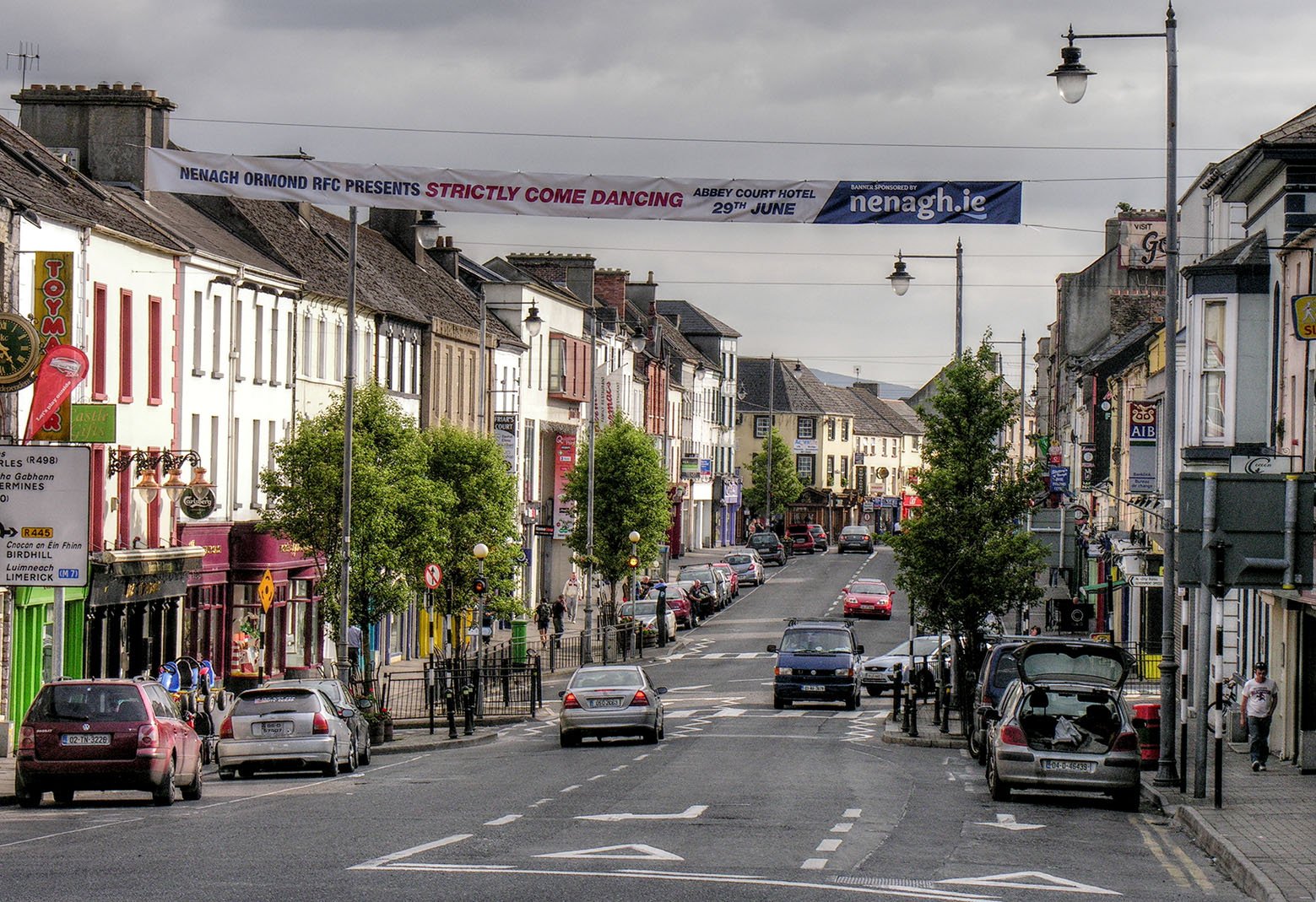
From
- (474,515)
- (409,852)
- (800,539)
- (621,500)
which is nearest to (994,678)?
(409,852)

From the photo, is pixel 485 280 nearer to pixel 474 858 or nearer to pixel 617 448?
pixel 617 448

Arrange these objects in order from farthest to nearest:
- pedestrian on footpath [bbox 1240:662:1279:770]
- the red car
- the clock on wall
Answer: the red car, pedestrian on footpath [bbox 1240:662:1279:770], the clock on wall

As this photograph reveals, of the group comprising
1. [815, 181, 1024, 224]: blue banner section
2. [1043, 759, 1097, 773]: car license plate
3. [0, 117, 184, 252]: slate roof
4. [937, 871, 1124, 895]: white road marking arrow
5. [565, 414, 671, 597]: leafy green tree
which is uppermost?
[0, 117, 184, 252]: slate roof

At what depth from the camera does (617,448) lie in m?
71.8

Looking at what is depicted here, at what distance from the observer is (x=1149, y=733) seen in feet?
92.4

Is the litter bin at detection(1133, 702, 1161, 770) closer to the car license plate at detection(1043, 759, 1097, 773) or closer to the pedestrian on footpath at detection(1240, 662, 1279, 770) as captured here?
the pedestrian on footpath at detection(1240, 662, 1279, 770)

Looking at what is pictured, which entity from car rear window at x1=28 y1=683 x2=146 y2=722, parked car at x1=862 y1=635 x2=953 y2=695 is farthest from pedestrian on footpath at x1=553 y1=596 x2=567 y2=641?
car rear window at x1=28 y1=683 x2=146 y2=722

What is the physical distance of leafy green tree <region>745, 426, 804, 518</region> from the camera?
136 m

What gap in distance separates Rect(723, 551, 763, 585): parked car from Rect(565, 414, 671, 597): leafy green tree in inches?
784

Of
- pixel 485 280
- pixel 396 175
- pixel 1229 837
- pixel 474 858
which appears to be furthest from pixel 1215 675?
pixel 485 280

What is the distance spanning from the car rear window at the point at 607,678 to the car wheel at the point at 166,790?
12.8 metres

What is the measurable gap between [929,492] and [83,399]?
676 inches

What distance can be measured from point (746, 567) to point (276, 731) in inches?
2578

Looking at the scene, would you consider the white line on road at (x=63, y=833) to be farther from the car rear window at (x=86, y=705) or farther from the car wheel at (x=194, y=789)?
the car wheel at (x=194, y=789)
